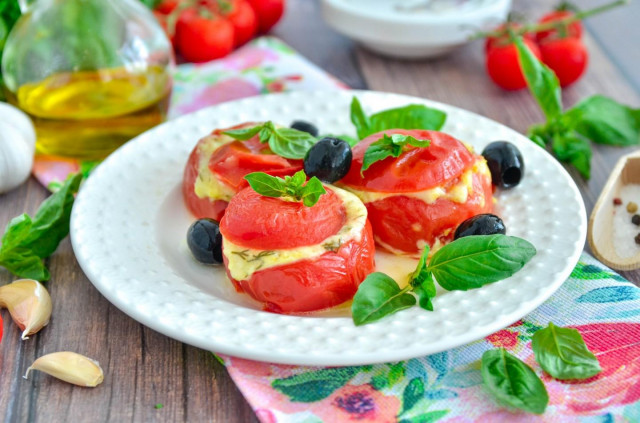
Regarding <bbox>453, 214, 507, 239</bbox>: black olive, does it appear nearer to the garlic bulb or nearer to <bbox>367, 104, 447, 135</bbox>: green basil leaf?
<bbox>367, 104, 447, 135</bbox>: green basil leaf

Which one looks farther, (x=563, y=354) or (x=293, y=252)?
(x=293, y=252)

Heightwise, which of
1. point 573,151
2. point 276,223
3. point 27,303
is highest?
point 276,223

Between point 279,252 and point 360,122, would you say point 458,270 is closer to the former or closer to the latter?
point 279,252

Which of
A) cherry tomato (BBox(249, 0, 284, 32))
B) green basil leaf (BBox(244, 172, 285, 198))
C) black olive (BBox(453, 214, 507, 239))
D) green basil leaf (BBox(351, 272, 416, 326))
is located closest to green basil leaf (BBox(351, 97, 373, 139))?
black olive (BBox(453, 214, 507, 239))

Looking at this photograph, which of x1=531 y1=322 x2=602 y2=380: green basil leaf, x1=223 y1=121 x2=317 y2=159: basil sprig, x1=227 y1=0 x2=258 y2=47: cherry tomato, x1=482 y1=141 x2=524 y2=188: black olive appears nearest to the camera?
x1=531 y1=322 x2=602 y2=380: green basil leaf

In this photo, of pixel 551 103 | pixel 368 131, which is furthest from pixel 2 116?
pixel 551 103

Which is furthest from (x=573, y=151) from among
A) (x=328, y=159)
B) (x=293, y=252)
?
(x=293, y=252)

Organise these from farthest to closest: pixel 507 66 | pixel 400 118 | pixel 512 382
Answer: pixel 507 66 → pixel 400 118 → pixel 512 382
